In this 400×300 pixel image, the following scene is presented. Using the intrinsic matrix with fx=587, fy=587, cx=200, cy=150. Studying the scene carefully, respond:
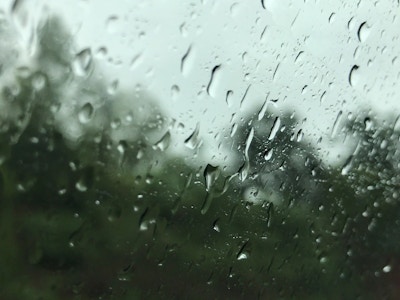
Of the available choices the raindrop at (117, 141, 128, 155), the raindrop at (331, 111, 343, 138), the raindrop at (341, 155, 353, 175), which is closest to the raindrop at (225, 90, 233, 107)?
the raindrop at (117, 141, 128, 155)

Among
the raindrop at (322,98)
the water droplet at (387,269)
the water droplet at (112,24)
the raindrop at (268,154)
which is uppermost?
the raindrop at (322,98)

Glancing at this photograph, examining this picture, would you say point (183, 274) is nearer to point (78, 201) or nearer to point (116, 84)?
point (78, 201)

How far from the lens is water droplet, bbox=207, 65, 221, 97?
1.65 metres

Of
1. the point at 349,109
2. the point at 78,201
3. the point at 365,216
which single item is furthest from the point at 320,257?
the point at 78,201

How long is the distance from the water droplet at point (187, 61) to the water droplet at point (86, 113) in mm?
313

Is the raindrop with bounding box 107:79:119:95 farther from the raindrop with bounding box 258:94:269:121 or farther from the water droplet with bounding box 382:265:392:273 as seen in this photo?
the water droplet with bounding box 382:265:392:273

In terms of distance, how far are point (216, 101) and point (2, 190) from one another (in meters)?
0.69

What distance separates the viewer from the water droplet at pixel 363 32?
215cm

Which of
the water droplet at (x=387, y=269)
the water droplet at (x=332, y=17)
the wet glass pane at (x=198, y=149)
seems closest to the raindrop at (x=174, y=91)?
the wet glass pane at (x=198, y=149)

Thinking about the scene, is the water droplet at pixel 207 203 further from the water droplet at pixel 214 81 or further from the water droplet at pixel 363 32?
the water droplet at pixel 363 32

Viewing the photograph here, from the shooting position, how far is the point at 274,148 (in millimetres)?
1876

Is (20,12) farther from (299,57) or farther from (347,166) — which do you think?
(347,166)

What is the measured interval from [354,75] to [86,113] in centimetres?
117

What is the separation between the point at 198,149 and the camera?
1.62 meters
